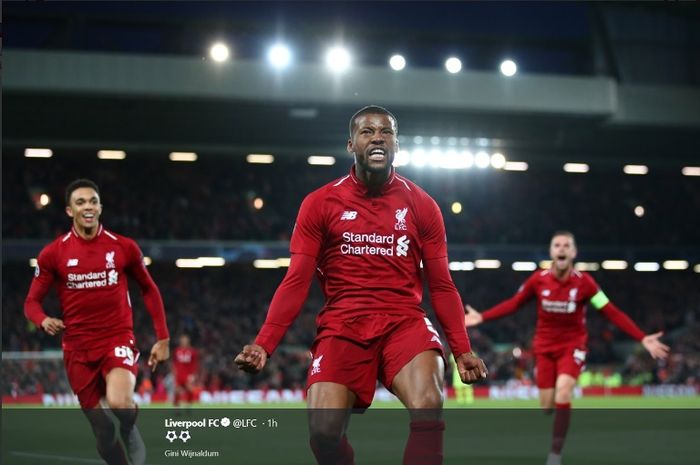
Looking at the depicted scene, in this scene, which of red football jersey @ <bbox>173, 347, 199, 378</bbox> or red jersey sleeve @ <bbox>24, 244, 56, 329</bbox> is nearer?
red jersey sleeve @ <bbox>24, 244, 56, 329</bbox>

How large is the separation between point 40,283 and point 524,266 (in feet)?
111

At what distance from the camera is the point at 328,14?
109 feet

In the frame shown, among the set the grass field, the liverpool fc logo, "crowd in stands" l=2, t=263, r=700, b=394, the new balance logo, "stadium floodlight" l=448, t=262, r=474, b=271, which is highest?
"stadium floodlight" l=448, t=262, r=474, b=271

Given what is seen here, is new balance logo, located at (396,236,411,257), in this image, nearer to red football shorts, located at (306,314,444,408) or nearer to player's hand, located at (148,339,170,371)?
red football shorts, located at (306,314,444,408)

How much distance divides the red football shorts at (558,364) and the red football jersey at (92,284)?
482cm

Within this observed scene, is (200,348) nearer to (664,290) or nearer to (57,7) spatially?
(57,7)

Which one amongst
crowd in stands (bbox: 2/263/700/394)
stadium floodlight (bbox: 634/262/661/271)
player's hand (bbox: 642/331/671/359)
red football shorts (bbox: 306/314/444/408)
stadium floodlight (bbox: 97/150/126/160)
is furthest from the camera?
stadium floodlight (bbox: 634/262/661/271)

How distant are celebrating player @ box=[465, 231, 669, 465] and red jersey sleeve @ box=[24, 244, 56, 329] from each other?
461cm

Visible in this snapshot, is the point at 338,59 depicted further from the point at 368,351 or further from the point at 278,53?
the point at 368,351

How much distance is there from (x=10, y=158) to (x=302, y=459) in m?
29.3

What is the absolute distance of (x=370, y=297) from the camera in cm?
628

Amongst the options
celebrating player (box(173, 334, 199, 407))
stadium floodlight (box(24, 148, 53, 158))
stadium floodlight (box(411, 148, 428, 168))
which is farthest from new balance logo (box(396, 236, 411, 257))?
stadium floodlight (box(24, 148, 53, 158))

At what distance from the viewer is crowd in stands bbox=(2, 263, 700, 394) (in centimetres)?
3322

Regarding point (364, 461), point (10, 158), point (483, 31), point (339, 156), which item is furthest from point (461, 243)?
point (364, 461)
